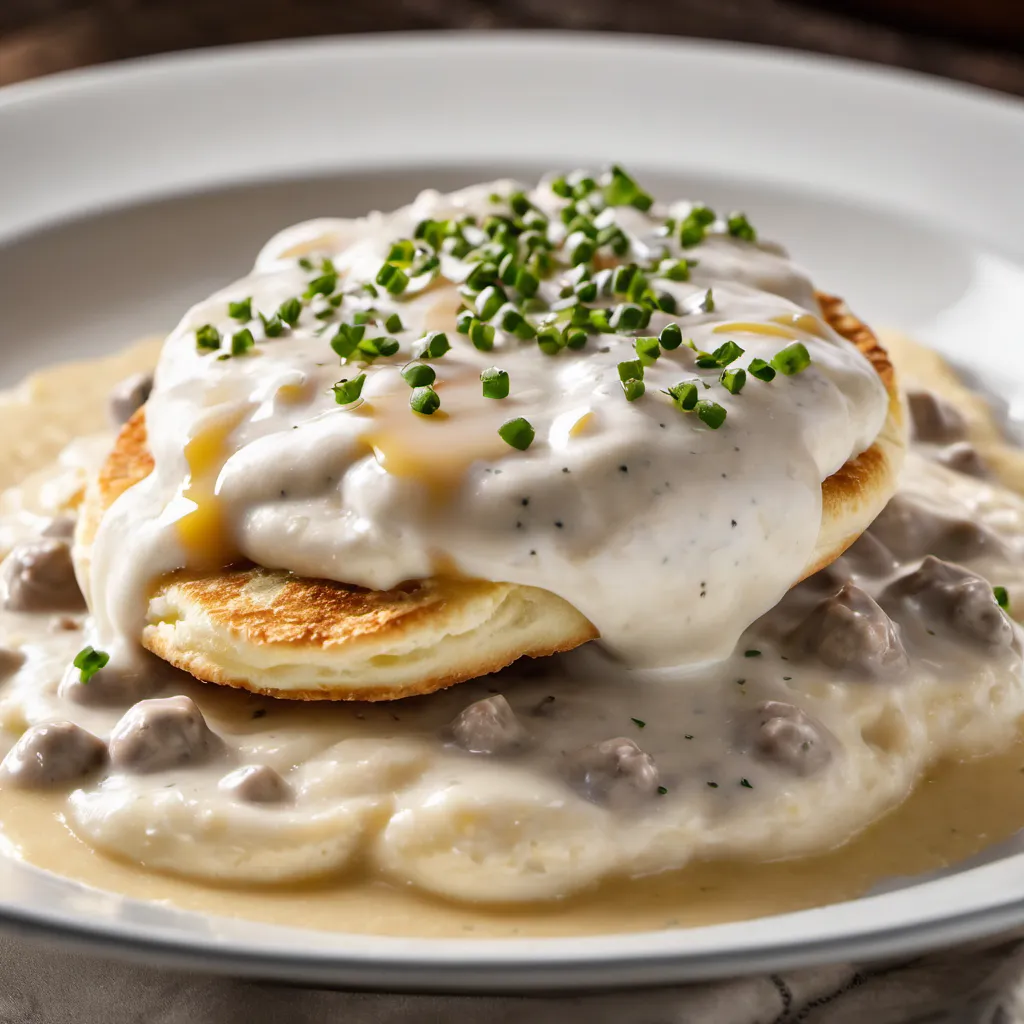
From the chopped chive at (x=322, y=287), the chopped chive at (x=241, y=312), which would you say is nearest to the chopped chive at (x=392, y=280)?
the chopped chive at (x=322, y=287)

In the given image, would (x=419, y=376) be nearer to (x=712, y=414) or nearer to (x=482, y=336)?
(x=482, y=336)

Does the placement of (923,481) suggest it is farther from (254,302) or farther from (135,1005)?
(135,1005)

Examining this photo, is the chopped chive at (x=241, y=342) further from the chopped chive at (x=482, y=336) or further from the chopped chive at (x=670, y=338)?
the chopped chive at (x=670, y=338)

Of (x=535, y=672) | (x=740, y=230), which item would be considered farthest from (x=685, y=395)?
(x=740, y=230)

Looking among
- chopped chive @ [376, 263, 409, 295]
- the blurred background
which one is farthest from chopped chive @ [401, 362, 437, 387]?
the blurred background

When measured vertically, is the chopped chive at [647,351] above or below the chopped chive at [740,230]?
below

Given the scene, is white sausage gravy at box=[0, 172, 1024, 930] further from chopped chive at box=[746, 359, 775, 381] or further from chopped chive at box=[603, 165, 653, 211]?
chopped chive at box=[603, 165, 653, 211]
